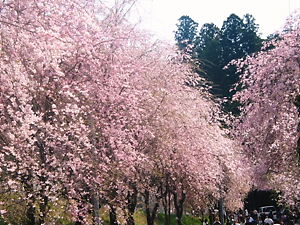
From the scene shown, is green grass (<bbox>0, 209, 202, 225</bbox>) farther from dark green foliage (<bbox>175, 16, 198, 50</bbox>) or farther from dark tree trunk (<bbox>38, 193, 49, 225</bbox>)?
dark green foliage (<bbox>175, 16, 198, 50</bbox>)

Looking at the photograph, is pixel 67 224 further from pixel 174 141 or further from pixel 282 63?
pixel 282 63

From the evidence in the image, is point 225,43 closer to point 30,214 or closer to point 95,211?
point 95,211

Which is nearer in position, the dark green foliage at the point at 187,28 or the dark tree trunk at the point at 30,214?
the dark tree trunk at the point at 30,214

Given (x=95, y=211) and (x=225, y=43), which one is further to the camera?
(x=225, y=43)

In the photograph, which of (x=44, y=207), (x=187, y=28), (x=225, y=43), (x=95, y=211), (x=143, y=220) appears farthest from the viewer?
(x=187, y=28)

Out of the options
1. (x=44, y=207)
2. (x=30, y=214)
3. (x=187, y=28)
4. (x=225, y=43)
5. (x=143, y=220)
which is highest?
(x=187, y=28)

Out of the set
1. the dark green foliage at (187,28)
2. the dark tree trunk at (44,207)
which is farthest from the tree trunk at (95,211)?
the dark green foliage at (187,28)

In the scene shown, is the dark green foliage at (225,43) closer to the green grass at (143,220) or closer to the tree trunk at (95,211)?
the green grass at (143,220)

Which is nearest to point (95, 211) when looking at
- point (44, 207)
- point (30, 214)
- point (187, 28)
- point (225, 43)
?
point (44, 207)

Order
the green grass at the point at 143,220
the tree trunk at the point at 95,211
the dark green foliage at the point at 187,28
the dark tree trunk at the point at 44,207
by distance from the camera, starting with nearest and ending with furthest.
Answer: the dark tree trunk at the point at 44,207, the tree trunk at the point at 95,211, the green grass at the point at 143,220, the dark green foliage at the point at 187,28

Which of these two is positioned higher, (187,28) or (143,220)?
(187,28)

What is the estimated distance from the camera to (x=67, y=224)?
643 inches

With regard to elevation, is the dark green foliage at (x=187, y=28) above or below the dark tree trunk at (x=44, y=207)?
above

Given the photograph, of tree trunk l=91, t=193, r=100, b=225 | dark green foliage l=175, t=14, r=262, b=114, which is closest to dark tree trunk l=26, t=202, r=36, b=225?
tree trunk l=91, t=193, r=100, b=225
